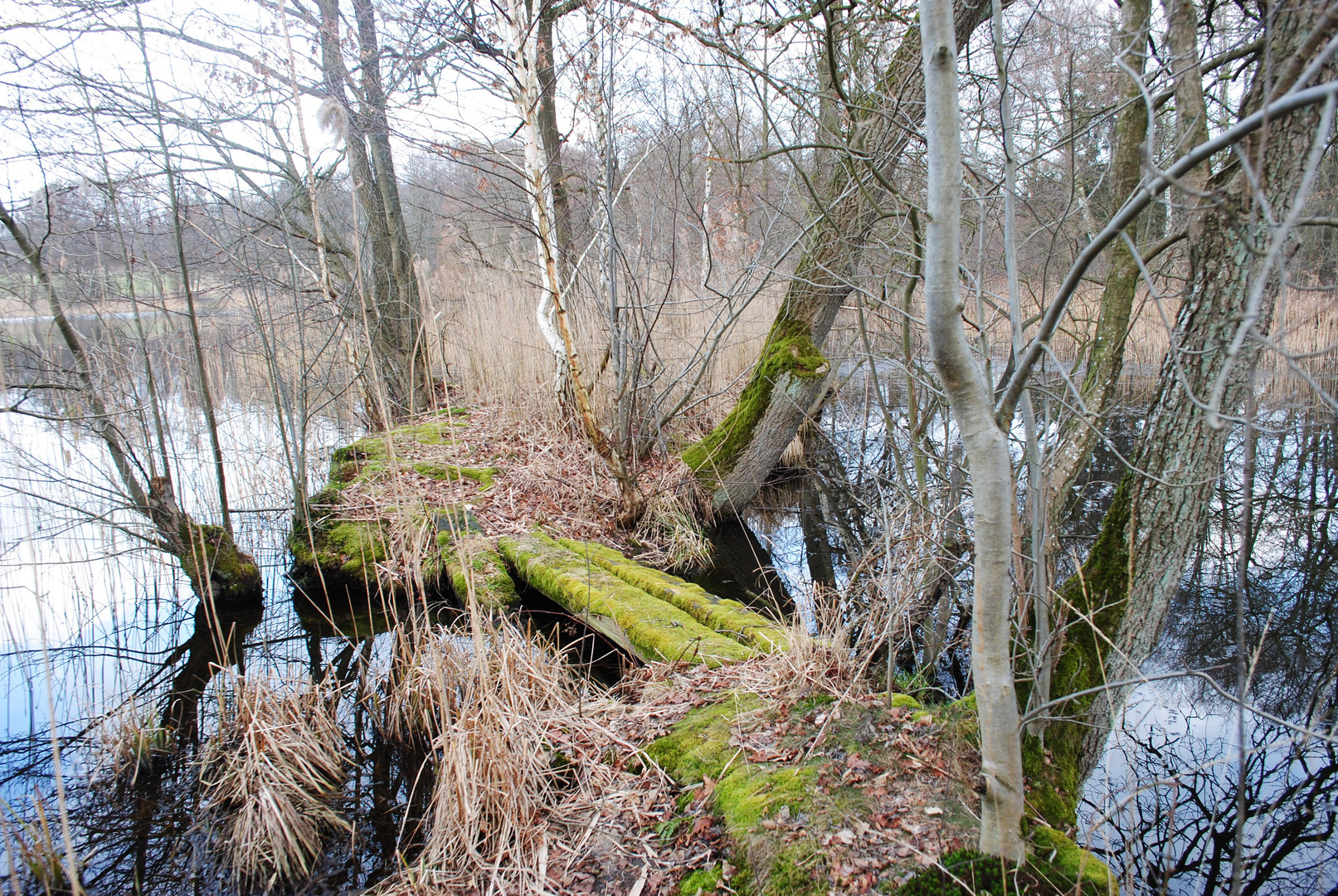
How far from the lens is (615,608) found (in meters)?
3.33

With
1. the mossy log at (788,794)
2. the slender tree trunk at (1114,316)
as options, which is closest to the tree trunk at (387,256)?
the mossy log at (788,794)

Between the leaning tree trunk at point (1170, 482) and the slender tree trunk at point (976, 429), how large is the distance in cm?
65

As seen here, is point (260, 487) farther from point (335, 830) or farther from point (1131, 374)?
point (1131, 374)

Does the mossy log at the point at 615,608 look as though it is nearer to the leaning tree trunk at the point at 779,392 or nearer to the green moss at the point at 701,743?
the green moss at the point at 701,743

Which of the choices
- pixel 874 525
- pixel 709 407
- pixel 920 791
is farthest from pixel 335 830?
pixel 709 407

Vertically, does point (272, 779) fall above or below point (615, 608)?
below

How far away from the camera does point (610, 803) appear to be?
81.9 inches

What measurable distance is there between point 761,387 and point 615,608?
265 centimetres

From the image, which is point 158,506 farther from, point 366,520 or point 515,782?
point 515,782

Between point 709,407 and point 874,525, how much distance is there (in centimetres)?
231

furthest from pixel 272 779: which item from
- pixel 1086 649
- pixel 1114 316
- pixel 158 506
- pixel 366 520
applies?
pixel 1114 316

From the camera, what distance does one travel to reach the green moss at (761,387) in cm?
520

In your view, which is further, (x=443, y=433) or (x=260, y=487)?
(x=443, y=433)

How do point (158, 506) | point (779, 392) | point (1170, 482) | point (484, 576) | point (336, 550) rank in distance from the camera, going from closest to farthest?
point (1170, 482)
point (484, 576)
point (158, 506)
point (336, 550)
point (779, 392)
